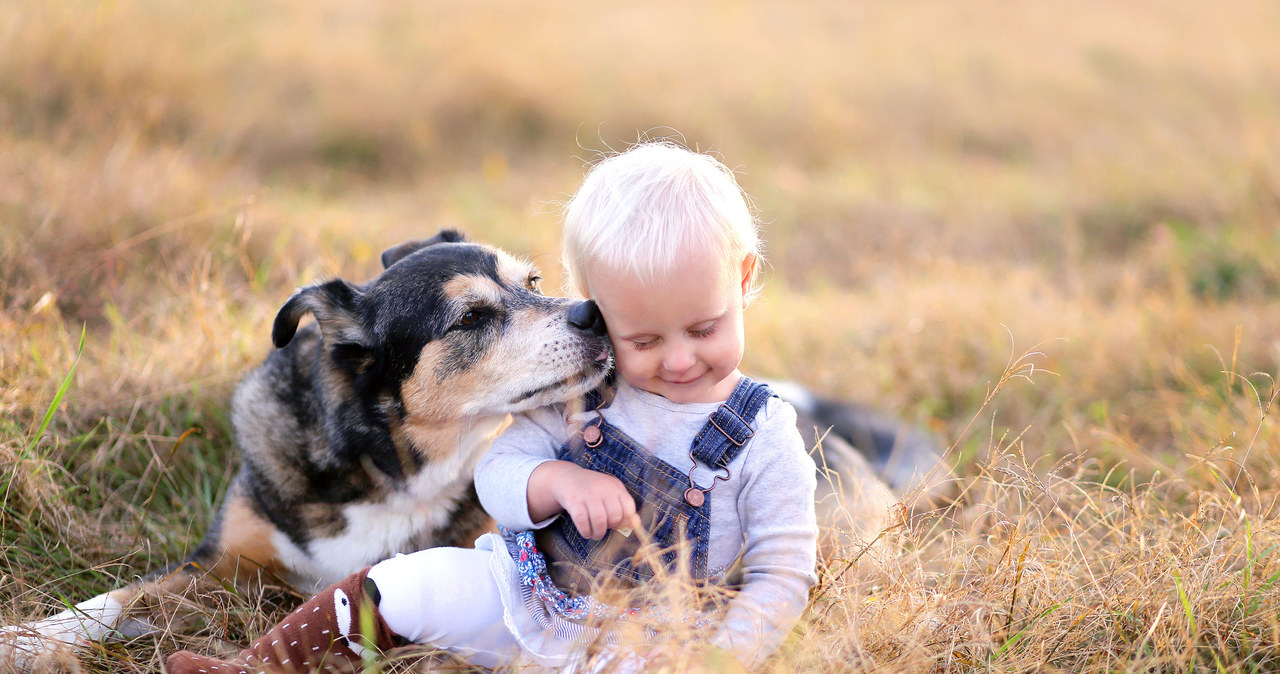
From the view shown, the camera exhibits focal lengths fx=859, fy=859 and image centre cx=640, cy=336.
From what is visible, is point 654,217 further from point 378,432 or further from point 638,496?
point 378,432

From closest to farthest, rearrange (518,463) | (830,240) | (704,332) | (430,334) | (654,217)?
1. (654,217)
2. (704,332)
3. (518,463)
4. (430,334)
5. (830,240)

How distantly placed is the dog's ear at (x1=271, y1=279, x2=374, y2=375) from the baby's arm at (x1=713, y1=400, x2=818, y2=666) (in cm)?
133

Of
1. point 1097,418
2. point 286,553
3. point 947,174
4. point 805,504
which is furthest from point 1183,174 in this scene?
point 286,553

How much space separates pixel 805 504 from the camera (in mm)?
2271

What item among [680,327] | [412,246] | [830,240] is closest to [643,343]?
[680,327]

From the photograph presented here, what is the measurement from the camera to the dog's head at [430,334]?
268cm

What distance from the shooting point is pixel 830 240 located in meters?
7.65

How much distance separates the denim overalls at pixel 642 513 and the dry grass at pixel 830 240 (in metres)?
0.42

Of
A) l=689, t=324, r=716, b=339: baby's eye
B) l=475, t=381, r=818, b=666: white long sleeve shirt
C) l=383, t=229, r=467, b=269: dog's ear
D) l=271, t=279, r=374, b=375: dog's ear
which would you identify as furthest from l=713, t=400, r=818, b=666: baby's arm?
l=383, t=229, r=467, b=269: dog's ear

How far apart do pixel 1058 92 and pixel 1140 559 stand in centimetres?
1119

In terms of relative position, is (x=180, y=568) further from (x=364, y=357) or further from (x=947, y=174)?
(x=947, y=174)

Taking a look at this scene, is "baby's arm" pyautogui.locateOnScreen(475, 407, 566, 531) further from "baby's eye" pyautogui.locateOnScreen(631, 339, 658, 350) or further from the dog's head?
"baby's eye" pyautogui.locateOnScreen(631, 339, 658, 350)

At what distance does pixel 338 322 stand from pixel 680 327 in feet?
3.98

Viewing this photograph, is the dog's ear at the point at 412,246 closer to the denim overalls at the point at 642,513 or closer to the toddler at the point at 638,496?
the toddler at the point at 638,496
